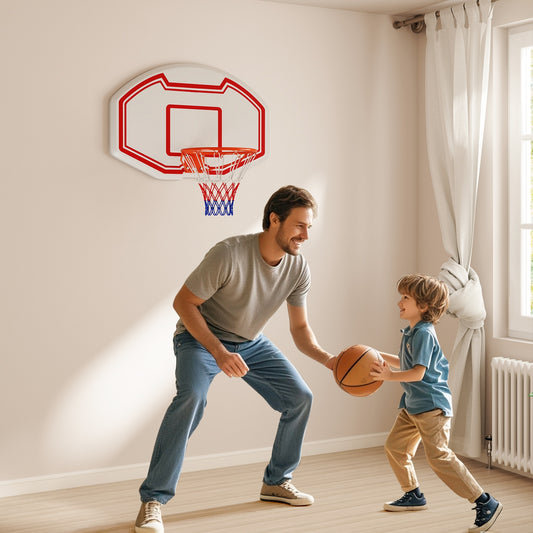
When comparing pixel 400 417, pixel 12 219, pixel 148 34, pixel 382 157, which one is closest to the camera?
pixel 400 417

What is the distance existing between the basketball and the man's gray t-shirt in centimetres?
43

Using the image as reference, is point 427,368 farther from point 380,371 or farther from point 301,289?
point 301,289

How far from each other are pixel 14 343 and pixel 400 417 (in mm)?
1901

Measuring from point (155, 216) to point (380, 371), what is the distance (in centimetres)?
160

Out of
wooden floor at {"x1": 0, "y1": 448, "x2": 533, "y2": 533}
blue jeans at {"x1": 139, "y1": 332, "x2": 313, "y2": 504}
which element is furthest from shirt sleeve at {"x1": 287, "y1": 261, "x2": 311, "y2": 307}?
wooden floor at {"x1": 0, "y1": 448, "x2": 533, "y2": 533}

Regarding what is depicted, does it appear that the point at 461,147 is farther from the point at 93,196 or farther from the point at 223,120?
the point at 93,196

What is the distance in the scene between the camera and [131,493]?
13.1 ft

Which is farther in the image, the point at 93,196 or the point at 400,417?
the point at 93,196

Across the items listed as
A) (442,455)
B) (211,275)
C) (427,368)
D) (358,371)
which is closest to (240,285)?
(211,275)

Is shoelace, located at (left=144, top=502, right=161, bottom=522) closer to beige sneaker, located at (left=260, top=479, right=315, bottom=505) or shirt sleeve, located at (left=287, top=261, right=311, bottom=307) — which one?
beige sneaker, located at (left=260, top=479, right=315, bottom=505)

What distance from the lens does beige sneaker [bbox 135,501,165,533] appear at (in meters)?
3.32

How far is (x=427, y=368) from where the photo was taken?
3.38m

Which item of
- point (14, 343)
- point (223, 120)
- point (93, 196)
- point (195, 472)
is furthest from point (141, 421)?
point (223, 120)

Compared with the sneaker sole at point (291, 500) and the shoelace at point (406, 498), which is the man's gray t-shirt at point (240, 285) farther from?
the shoelace at point (406, 498)
